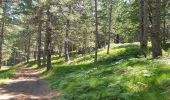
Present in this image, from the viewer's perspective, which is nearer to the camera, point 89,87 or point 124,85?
point 124,85

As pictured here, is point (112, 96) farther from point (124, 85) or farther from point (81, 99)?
point (81, 99)

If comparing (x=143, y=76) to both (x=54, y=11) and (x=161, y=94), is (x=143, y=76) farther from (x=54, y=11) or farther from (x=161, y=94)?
(x=54, y=11)

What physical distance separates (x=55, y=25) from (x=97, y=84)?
17655mm

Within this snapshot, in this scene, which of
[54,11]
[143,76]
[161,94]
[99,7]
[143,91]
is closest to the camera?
[161,94]

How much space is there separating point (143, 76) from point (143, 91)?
1679 millimetres

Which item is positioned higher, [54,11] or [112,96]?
[54,11]

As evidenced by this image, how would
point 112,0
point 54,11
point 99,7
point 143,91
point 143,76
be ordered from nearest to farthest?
point 143,91, point 143,76, point 54,11, point 112,0, point 99,7

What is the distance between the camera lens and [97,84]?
13617mm

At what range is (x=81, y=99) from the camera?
12109mm

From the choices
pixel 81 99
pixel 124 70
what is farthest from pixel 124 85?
pixel 124 70

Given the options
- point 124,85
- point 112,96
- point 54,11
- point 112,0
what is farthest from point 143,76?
point 112,0

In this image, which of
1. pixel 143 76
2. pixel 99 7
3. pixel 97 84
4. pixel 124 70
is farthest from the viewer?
pixel 99 7

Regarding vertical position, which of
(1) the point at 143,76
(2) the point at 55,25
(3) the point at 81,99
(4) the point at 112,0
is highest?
(4) the point at 112,0

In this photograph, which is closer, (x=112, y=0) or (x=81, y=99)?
(x=81, y=99)
